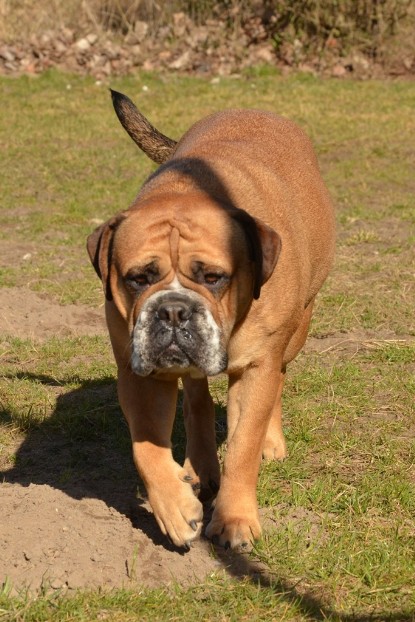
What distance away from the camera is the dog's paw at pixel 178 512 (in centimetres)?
418

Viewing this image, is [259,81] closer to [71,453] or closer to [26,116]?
[26,116]

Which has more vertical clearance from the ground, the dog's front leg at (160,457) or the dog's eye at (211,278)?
the dog's eye at (211,278)

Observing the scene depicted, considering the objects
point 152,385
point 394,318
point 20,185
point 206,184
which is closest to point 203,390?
point 152,385

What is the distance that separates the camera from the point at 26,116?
15.7 m

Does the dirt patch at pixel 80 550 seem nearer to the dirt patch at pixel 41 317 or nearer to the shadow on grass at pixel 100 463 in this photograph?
the shadow on grass at pixel 100 463

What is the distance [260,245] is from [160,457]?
37.5 inches

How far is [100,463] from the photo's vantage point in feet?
17.6

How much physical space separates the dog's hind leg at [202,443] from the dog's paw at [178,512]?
779 millimetres

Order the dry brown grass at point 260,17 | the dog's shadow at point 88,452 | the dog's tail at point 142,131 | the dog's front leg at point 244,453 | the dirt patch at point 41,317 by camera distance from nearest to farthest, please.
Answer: the dog's front leg at point 244,453
the dog's shadow at point 88,452
the dog's tail at point 142,131
the dirt patch at point 41,317
the dry brown grass at point 260,17

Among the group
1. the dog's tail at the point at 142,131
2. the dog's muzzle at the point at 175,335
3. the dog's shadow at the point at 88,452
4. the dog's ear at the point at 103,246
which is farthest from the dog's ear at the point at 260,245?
the dog's tail at the point at 142,131

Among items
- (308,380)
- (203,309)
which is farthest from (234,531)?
(308,380)

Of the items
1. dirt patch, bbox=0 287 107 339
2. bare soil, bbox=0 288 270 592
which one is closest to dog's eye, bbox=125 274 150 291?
bare soil, bbox=0 288 270 592

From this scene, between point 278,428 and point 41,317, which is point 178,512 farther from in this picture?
point 41,317

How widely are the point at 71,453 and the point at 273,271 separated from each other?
A: 5.54ft
